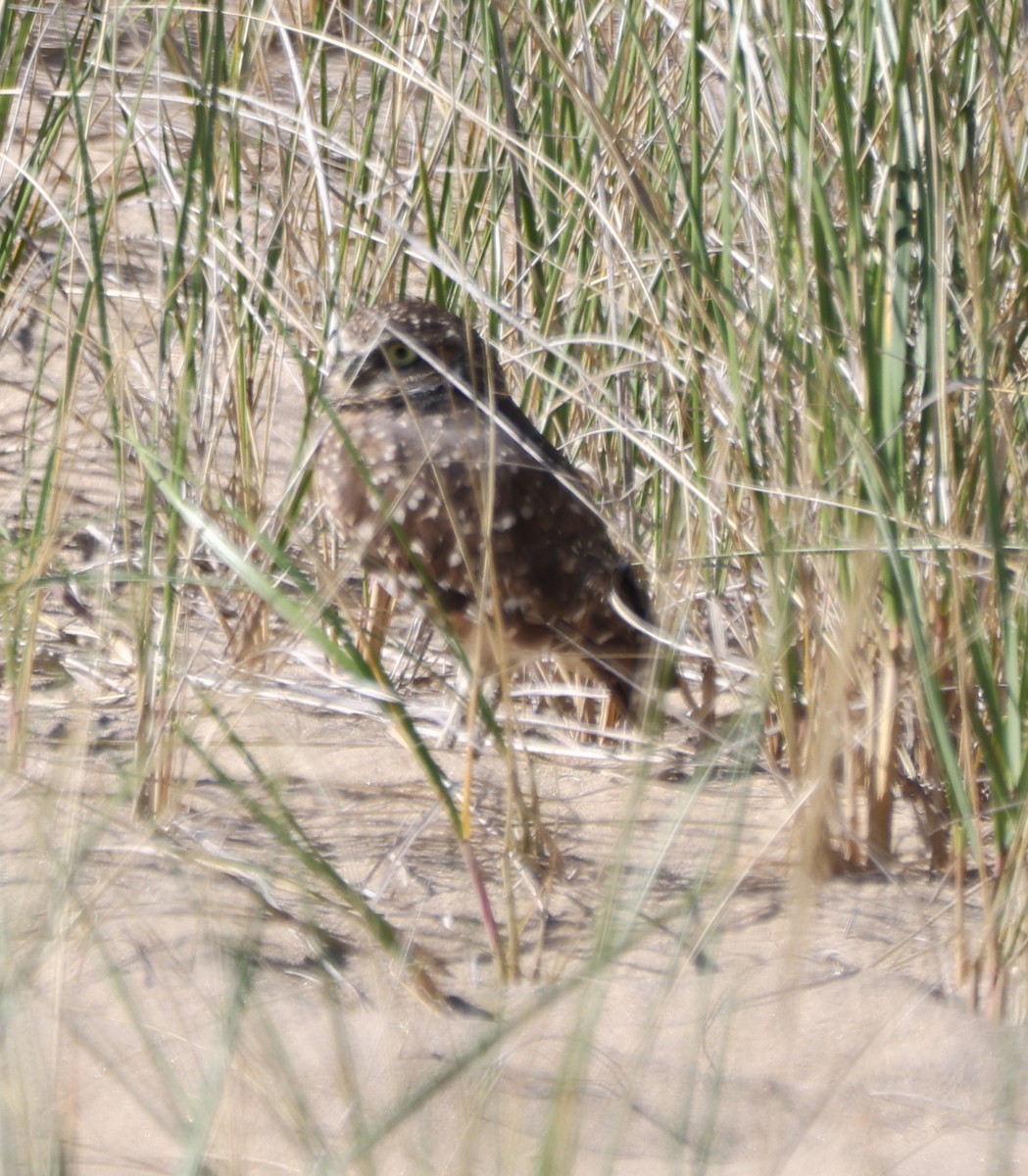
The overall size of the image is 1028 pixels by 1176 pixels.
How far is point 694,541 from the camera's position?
121 inches

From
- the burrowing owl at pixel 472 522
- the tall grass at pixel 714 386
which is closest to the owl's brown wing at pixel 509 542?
the burrowing owl at pixel 472 522

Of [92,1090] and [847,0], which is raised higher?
[847,0]

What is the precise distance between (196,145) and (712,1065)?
1.67 meters

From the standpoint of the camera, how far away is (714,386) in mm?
2855

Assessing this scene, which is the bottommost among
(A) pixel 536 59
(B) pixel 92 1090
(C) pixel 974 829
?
(B) pixel 92 1090

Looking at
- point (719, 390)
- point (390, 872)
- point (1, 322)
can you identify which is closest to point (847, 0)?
point (719, 390)

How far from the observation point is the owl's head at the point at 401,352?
122 inches

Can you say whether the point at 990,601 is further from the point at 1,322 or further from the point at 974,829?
the point at 1,322

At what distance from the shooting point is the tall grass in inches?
85.8

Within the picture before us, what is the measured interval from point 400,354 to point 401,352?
0.03 feet

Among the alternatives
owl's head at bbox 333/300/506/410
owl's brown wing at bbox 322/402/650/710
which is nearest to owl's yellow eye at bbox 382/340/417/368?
owl's head at bbox 333/300/506/410

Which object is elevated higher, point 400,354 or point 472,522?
point 400,354

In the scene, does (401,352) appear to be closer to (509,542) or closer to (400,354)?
(400,354)

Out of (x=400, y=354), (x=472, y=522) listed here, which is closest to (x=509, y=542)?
(x=472, y=522)
